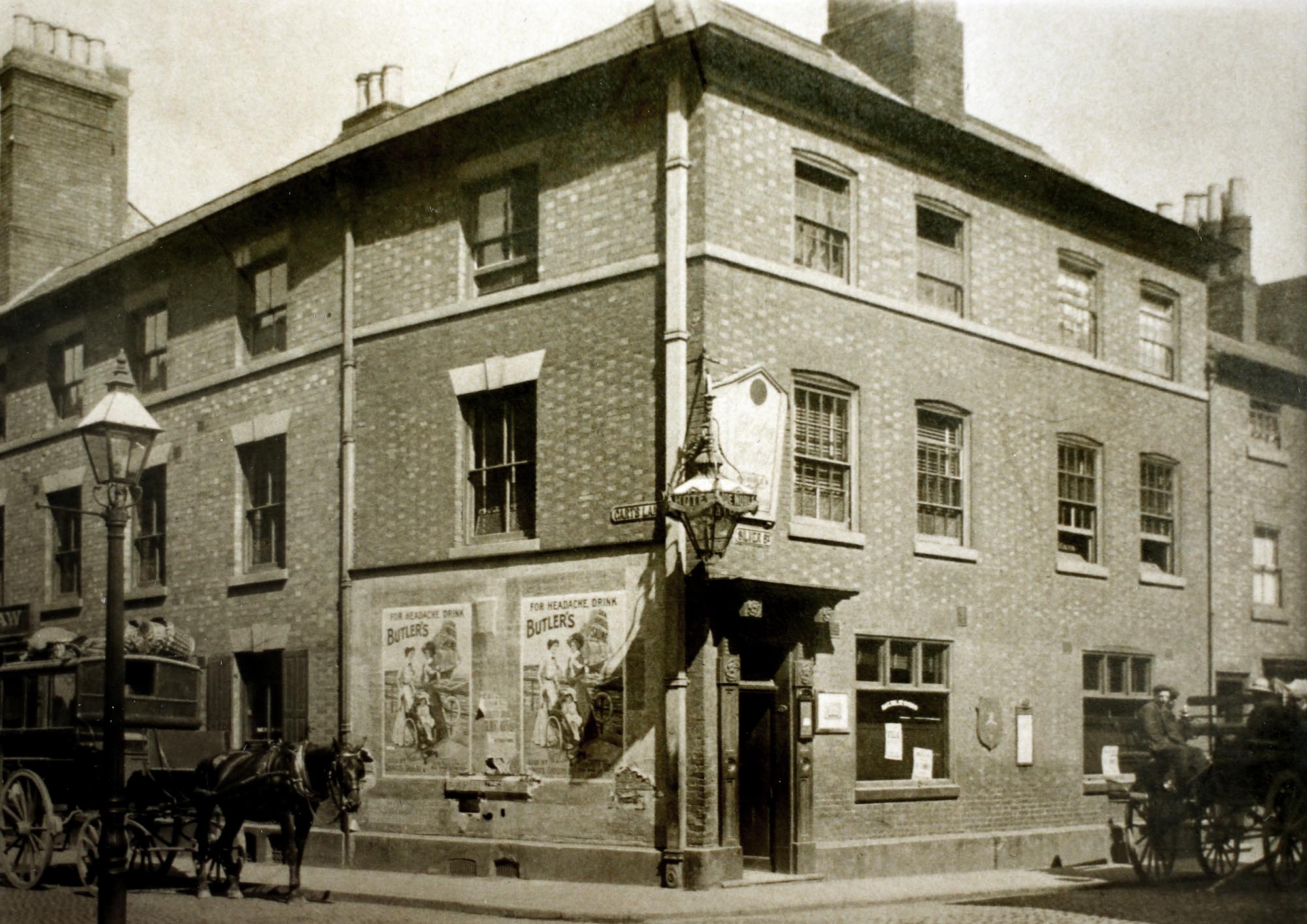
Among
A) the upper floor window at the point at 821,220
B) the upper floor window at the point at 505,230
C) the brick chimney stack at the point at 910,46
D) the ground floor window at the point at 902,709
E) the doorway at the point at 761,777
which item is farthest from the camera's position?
the brick chimney stack at the point at 910,46

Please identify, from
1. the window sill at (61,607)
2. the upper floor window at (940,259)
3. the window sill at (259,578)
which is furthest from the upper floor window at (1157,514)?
the window sill at (61,607)

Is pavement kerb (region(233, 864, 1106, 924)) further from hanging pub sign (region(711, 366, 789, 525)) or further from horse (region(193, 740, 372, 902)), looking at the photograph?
hanging pub sign (region(711, 366, 789, 525))

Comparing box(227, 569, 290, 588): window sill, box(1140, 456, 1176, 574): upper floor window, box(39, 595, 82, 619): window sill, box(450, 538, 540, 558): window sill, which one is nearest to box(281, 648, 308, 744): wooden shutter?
box(227, 569, 290, 588): window sill

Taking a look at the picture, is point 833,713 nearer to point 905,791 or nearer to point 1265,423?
point 905,791

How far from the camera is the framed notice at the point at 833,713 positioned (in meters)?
16.6

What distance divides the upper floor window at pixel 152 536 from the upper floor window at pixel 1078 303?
13741 millimetres

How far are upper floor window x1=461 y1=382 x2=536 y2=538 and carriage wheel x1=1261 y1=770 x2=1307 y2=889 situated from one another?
861 centimetres

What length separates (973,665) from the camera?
18.7 metres

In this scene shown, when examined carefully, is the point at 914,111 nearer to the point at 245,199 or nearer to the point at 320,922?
the point at 245,199

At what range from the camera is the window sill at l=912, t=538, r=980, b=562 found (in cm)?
1802

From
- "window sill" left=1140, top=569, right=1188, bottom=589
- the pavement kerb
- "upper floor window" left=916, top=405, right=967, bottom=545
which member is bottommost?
the pavement kerb

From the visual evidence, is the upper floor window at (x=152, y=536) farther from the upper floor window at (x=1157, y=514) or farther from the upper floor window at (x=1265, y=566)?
the upper floor window at (x=1265, y=566)

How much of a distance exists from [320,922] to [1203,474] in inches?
636

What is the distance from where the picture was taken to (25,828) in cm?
1464
